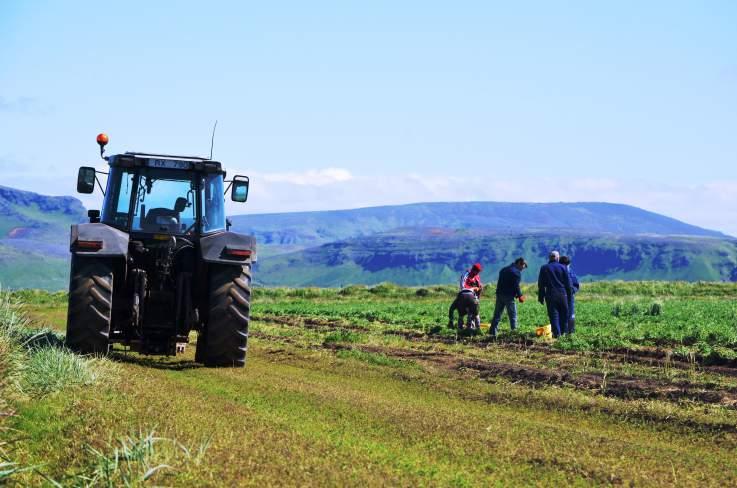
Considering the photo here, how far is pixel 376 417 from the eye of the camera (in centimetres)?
884

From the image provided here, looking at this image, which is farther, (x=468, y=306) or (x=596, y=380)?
(x=468, y=306)

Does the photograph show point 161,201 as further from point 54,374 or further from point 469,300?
point 469,300

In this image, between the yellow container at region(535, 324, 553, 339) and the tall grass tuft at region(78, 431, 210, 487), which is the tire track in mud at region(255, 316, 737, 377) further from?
the tall grass tuft at region(78, 431, 210, 487)

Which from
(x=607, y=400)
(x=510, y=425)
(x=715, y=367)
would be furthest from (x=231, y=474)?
(x=715, y=367)

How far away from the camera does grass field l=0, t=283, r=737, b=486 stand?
20.9ft

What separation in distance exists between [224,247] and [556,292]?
909cm

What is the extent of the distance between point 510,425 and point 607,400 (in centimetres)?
253

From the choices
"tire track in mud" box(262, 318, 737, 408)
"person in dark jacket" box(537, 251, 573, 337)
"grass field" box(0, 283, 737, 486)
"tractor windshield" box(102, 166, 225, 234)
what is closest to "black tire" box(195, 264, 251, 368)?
"grass field" box(0, 283, 737, 486)

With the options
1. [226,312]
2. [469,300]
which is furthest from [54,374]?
[469,300]

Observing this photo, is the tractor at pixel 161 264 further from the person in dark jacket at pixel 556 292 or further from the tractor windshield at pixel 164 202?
the person in dark jacket at pixel 556 292

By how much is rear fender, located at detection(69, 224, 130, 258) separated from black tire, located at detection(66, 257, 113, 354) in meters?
0.18

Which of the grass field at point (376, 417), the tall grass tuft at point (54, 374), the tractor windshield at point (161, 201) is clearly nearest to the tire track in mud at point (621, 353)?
the grass field at point (376, 417)

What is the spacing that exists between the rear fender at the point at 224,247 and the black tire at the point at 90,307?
1.28 m

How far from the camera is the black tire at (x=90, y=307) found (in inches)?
477
